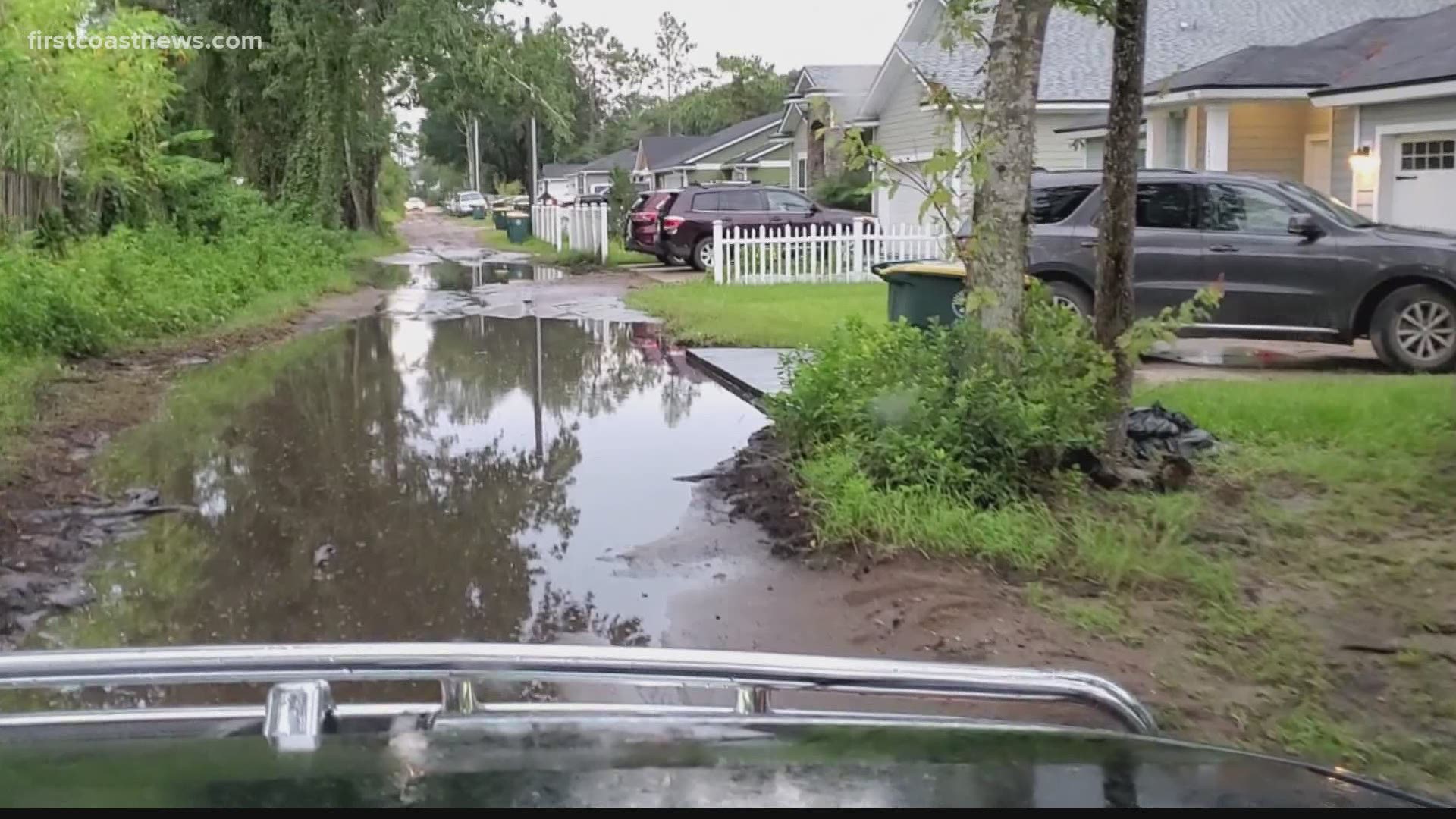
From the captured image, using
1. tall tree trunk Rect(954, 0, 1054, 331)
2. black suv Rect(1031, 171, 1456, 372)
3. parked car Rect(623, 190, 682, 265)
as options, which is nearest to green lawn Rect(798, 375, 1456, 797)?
tall tree trunk Rect(954, 0, 1054, 331)

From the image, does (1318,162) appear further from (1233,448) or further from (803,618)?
(803,618)

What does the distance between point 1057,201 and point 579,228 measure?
80.8 feet

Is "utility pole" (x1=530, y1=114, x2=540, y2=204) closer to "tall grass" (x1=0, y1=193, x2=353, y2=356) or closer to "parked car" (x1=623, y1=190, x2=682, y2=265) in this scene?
"parked car" (x1=623, y1=190, x2=682, y2=265)

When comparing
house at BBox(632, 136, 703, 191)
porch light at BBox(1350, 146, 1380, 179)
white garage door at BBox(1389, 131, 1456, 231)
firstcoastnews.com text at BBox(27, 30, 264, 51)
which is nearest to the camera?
firstcoastnews.com text at BBox(27, 30, 264, 51)

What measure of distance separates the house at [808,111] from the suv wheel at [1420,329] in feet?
58.0

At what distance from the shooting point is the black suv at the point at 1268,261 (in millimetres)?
11969

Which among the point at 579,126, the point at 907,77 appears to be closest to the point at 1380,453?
the point at 907,77

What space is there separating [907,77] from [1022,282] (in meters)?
23.0

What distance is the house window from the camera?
1697 centimetres

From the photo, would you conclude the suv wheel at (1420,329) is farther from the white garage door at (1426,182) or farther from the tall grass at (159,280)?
the tall grass at (159,280)

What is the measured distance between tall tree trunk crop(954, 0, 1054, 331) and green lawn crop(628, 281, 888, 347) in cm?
Answer: 575

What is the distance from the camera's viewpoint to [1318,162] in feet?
72.8

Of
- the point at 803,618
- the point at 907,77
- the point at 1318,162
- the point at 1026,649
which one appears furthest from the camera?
the point at 907,77

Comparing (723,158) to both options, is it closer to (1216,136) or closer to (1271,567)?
(1216,136)
